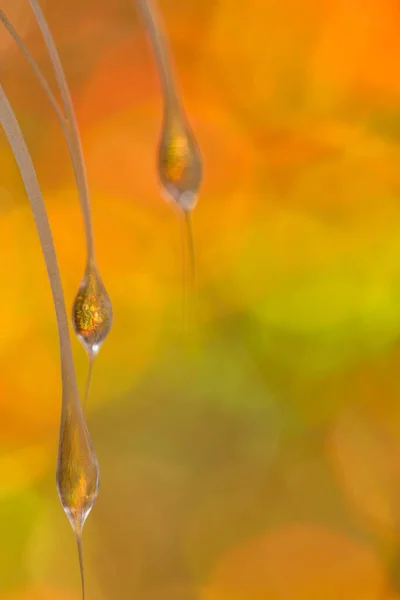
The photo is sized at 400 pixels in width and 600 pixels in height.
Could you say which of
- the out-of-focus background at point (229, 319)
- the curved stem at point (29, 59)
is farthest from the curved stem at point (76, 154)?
the out-of-focus background at point (229, 319)

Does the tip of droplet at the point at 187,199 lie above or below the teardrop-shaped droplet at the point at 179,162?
below

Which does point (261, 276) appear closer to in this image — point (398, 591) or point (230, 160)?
point (230, 160)

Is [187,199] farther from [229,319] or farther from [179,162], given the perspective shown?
[229,319]

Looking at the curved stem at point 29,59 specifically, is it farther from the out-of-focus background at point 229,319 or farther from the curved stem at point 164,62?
the out-of-focus background at point 229,319

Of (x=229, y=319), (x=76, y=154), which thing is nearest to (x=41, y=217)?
(x=76, y=154)

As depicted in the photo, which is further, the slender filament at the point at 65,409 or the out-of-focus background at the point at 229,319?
the out-of-focus background at the point at 229,319

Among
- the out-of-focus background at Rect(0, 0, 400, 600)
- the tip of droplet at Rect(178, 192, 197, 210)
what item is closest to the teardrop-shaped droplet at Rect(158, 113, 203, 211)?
the tip of droplet at Rect(178, 192, 197, 210)
